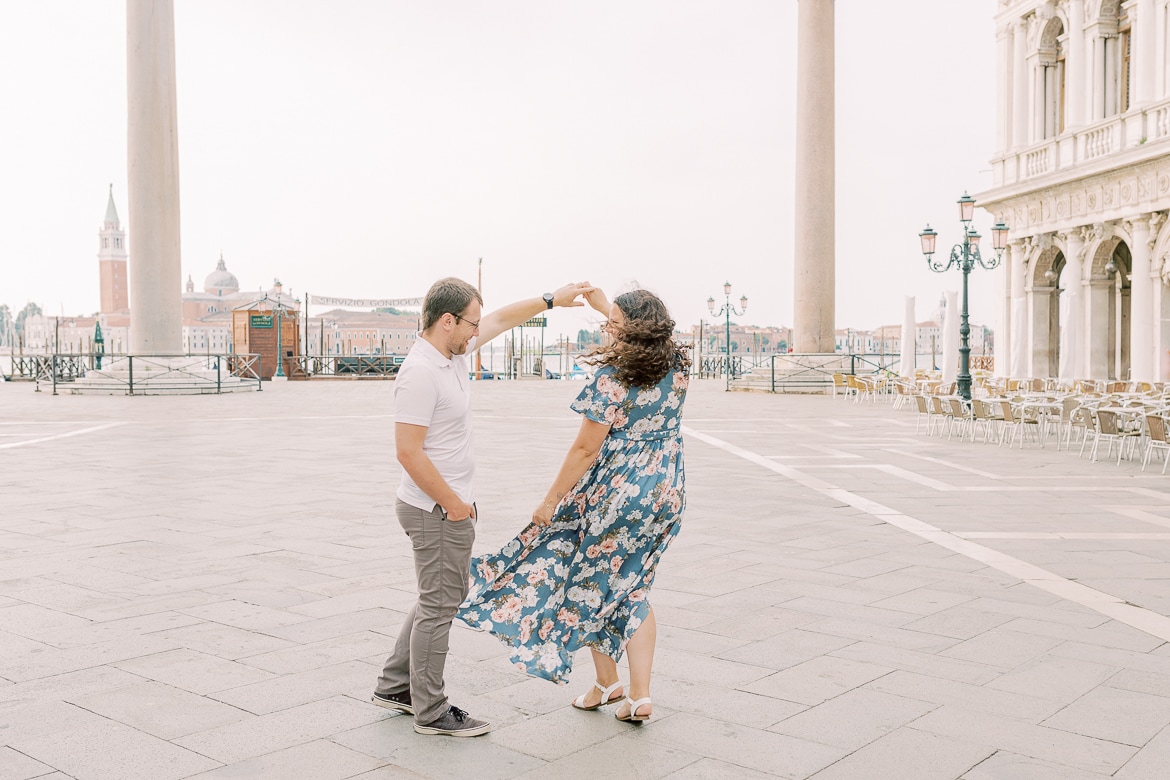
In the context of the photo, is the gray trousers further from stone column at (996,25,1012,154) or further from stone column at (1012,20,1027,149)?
stone column at (996,25,1012,154)

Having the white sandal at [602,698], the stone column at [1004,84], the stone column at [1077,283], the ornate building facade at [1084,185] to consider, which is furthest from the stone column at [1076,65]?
the white sandal at [602,698]

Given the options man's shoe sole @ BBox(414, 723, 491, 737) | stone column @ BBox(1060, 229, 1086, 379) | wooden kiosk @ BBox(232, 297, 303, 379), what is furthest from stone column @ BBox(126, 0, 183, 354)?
man's shoe sole @ BBox(414, 723, 491, 737)

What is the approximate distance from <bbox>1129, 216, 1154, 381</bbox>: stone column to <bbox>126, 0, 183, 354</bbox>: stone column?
19.8 metres

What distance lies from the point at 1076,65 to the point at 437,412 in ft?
80.8

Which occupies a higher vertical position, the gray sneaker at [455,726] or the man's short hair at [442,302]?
the man's short hair at [442,302]

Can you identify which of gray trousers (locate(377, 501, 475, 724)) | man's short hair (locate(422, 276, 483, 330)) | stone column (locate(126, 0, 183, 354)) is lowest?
gray trousers (locate(377, 501, 475, 724))

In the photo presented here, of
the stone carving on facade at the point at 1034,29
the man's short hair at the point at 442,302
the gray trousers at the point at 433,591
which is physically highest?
the stone carving on facade at the point at 1034,29

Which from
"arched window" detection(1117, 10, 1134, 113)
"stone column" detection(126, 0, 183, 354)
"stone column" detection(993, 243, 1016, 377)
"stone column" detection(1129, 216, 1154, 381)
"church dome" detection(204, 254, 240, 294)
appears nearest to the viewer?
"stone column" detection(1129, 216, 1154, 381)

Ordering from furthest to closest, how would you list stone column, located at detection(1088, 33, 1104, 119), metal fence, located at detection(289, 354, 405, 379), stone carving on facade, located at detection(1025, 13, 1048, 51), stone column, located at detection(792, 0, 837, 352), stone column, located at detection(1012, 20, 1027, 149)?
metal fence, located at detection(289, 354, 405, 379) → stone column, located at detection(1012, 20, 1027, 149) → stone carving on facade, located at detection(1025, 13, 1048, 51) → stone column, located at detection(792, 0, 837, 352) → stone column, located at detection(1088, 33, 1104, 119)

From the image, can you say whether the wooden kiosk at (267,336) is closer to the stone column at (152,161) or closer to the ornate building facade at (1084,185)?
the stone column at (152,161)

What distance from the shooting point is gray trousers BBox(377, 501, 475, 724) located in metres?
3.30

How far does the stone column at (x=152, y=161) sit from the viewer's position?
74.6 feet

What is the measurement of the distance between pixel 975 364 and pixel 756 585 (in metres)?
29.8

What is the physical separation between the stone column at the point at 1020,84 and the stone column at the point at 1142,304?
5970 millimetres
